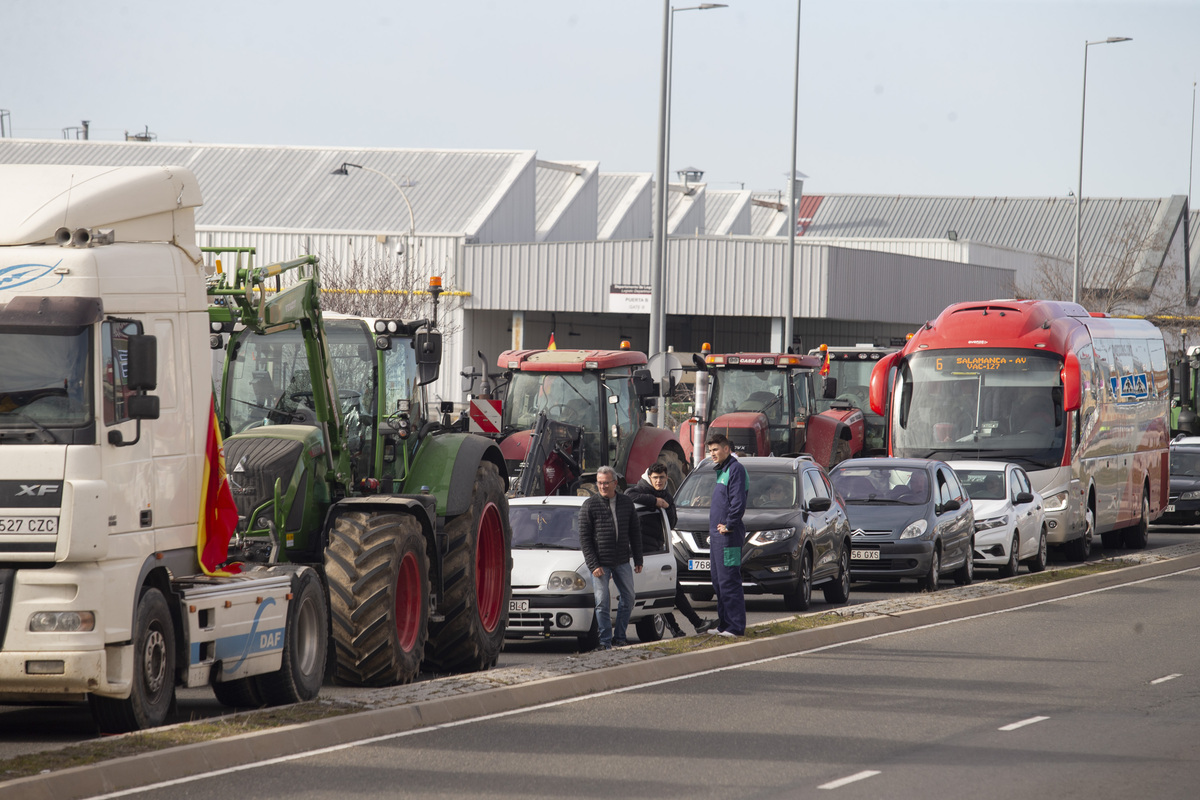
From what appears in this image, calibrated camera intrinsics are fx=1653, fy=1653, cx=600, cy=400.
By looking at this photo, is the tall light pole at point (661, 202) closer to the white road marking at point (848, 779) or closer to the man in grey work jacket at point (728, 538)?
the man in grey work jacket at point (728, 538)

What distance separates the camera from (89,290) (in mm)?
8945

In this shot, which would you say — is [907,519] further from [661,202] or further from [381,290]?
[381,290]

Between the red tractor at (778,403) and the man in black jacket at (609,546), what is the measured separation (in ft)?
44.0

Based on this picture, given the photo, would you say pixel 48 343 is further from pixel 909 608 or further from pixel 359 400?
pixel 909 608

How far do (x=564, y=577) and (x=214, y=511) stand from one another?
16.0 feet

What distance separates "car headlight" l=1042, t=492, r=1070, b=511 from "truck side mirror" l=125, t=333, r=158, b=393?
18.2 metres

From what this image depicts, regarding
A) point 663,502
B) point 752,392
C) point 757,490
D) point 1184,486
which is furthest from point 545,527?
point 1184,486

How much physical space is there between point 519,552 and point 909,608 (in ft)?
15.1

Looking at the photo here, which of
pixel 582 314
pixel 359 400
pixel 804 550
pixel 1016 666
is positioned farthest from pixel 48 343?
pixel 582 314

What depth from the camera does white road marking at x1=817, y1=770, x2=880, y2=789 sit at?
8484 mm

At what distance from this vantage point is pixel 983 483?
22938 mm

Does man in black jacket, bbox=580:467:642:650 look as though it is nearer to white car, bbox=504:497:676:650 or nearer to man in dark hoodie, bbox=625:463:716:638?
white car, bbox=504:497:676:650

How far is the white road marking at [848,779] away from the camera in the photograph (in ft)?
27.8

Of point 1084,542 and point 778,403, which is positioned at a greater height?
point 778,403
